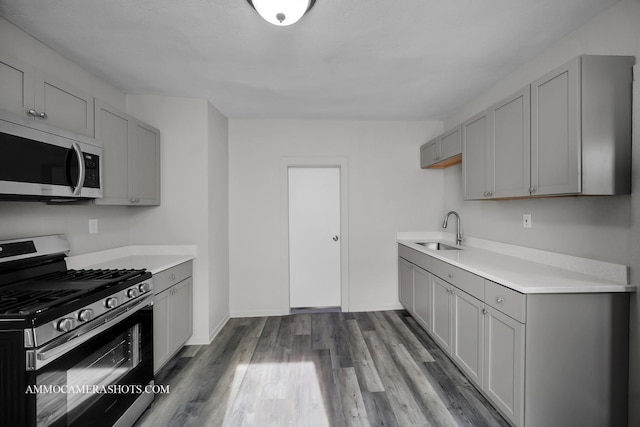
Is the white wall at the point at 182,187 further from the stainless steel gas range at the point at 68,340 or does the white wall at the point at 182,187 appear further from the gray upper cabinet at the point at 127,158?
the stainless steel gas range at the point at 68,340

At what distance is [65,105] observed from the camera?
72.9 inches

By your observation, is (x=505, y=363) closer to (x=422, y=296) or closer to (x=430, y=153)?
(x=422, y=296)

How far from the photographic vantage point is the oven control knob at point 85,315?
4.61 ft

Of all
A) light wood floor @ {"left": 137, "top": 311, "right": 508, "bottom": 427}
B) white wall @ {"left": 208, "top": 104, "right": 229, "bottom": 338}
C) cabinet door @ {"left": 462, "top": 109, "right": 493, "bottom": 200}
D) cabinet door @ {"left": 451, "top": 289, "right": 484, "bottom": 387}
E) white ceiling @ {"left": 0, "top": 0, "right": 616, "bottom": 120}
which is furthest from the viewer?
white wall @ {"left": 208, "top": 104, "right": 229, "bottom": 338}

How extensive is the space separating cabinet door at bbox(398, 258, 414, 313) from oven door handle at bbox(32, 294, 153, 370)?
2.69 m

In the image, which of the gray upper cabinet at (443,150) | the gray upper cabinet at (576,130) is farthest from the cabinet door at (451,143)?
the gray upper cabinet at (576,130)

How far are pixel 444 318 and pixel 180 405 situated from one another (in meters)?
2.20

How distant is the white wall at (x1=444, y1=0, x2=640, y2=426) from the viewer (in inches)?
61.8

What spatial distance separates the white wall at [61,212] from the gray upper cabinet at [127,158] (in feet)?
1.09

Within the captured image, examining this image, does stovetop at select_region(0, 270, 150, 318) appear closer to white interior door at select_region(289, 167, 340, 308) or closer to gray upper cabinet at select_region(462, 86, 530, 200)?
white interior door at select_region(289, 167, 340, 308)

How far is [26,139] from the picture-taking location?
153cm

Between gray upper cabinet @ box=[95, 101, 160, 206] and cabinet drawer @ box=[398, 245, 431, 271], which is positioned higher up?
gray upper cabinet @ box=[95, 101, 160, 206]

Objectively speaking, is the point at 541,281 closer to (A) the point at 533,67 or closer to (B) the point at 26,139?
(A) the point at 533,67

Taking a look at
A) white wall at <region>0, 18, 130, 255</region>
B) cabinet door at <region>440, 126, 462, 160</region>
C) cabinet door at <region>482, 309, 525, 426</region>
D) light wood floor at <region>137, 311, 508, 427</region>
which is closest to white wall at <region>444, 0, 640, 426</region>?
cabinet door at <region>440, 126, 462, 160</region>
